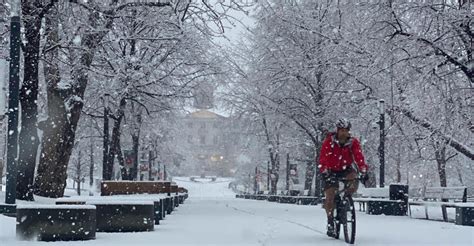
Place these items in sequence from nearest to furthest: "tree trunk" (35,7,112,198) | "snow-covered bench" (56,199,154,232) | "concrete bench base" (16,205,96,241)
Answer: "concrete bench base" (16,205,96,241)
"snow-covered bench" (56,199,154,232)
"tree trunk" (35,7,112,198)

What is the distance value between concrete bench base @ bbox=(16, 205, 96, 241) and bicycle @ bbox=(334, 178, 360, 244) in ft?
11.9

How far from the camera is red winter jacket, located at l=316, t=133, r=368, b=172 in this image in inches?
411

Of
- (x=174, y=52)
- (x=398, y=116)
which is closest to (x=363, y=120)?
(x=398, y=116)

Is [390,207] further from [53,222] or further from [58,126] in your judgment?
[53,222]

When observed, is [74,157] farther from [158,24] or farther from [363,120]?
[158,24]

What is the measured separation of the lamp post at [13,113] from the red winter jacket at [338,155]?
4690mm

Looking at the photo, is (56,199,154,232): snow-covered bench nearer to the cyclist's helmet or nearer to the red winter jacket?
the red winter jacket

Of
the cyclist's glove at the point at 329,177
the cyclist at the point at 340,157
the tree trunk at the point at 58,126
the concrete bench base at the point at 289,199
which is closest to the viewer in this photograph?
the cyclist at the point at 340,157

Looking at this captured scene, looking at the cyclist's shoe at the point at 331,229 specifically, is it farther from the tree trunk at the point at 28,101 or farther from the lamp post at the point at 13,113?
the tree trunk at the point at 28,101

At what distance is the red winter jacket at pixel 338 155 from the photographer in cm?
1045

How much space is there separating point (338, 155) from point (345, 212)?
2.92 feet

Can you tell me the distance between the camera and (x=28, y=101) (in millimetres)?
15594

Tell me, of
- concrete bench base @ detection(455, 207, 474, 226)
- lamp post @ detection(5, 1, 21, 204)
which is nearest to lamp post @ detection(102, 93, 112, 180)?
concrete bench base @ detection(455, 207, 474, 226)

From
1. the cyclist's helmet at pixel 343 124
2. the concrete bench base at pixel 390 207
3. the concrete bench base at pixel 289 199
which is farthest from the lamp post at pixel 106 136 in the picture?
the cyclist's helmet at pixel 343 124
